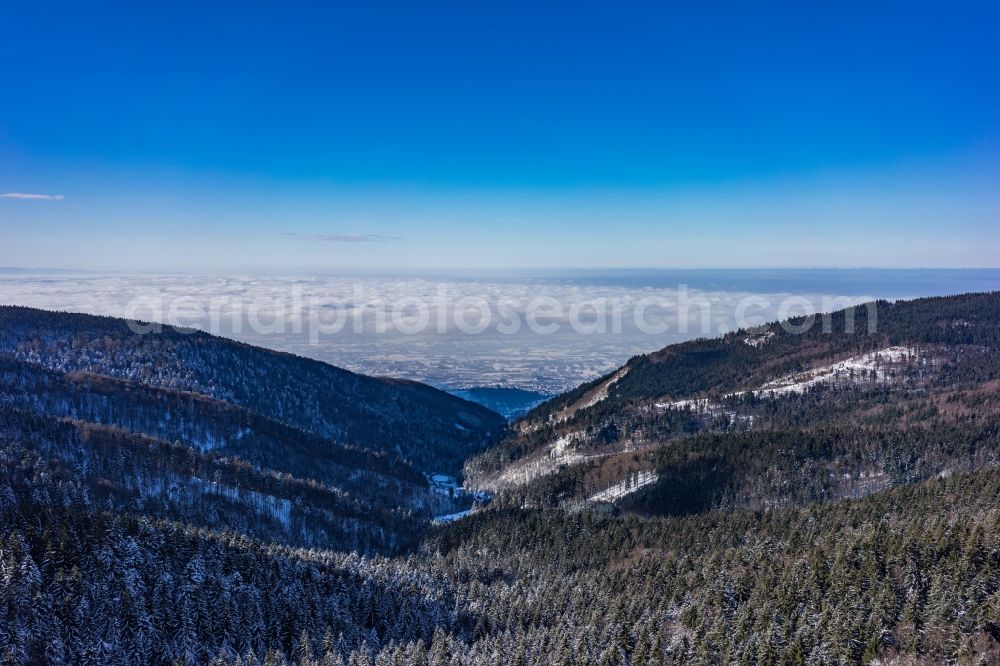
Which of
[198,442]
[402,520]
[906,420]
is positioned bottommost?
[402,520]

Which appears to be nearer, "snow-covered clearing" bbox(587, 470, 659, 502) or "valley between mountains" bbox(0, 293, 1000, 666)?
"valley between mountains" bbox(0, 293, 1000, 666)

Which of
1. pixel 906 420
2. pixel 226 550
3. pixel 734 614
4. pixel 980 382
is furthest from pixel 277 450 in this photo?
pixel 980 382

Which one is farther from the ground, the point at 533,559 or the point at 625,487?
the point at 625,487

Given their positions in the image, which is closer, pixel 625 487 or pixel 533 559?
pixel 533 559

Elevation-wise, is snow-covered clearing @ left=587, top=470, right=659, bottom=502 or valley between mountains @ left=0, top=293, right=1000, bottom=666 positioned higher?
valley between mountains @ left=0, top=293, right=1000, bottom=666

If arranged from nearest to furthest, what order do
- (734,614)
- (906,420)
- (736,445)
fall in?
(734,614) → (736,445) → (906,420)

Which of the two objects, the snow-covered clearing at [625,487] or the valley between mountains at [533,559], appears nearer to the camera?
the valley between mountains at [533,559]

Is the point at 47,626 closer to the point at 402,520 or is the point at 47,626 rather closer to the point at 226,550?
the point at 226,550

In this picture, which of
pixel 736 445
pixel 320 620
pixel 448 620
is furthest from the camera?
pixel 736 445

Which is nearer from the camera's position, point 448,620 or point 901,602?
point 901,602

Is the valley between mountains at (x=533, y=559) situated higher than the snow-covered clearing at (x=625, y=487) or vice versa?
the valley between mountains at (x=533, y=559)

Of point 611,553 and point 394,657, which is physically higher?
point 394,657
